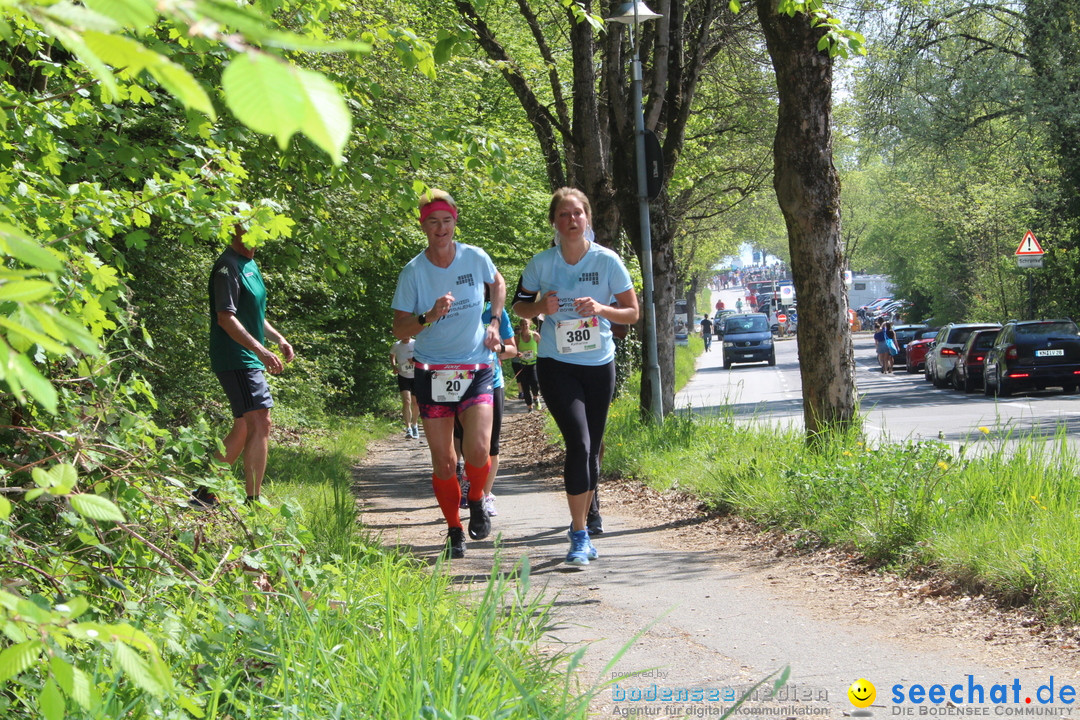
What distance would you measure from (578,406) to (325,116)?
5584 millimetres

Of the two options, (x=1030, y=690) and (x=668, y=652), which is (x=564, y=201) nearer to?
(x=668, y=652)

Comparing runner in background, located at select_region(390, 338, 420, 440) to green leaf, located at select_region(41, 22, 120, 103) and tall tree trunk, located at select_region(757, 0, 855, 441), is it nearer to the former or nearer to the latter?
tall tree trunk, located at select_region(757, 0, 855, 441)

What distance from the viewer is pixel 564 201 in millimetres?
6758

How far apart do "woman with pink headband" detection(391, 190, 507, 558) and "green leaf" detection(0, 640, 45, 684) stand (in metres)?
4.81

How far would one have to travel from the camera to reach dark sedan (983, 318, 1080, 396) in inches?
934

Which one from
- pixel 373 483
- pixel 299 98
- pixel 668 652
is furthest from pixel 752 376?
pixel 299 98

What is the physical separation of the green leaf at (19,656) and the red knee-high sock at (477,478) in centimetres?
513

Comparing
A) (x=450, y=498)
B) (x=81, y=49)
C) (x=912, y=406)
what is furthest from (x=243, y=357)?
(x=912, y=406)

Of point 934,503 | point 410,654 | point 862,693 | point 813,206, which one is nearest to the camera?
point 410,654

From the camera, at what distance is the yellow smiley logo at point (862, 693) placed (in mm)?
3883

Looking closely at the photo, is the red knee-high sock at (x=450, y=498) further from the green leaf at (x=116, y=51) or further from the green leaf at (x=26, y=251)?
the green leaf at (x=116, y=51)

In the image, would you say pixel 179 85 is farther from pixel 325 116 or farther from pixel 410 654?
pixel 410 654

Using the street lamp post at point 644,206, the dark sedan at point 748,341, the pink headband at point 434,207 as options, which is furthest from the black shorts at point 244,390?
the dark sedan at point 748,341

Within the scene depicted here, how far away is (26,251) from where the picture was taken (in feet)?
4.81
